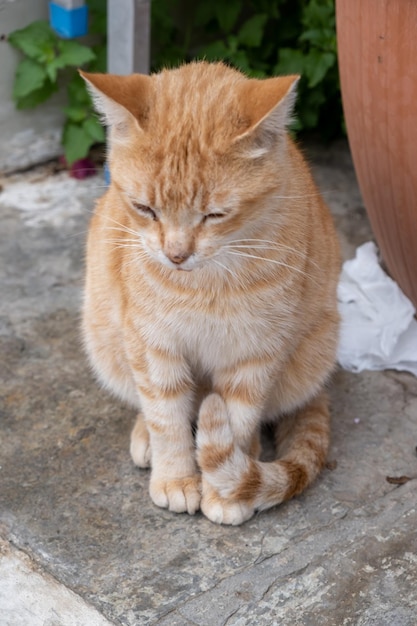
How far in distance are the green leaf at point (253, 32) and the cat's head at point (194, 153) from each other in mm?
2228

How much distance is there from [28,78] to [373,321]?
1.85m

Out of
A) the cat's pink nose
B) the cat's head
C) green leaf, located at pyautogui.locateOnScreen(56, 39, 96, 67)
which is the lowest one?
green leaf, located at pyautogui.locateOnScreen(56, 39, 96, 67)

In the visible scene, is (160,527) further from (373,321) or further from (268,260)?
(373,321)

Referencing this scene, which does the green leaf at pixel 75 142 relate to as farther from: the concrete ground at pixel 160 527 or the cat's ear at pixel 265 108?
the cat's ear at pixel 265 108

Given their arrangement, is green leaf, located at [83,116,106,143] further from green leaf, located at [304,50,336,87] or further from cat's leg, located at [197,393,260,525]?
cat's leg, located at [197,393,260,525]

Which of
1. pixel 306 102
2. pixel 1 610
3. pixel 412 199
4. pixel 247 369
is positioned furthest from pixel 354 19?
pixel 1 610

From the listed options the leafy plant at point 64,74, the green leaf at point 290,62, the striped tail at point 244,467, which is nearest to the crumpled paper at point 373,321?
the striped tail at point 244,467

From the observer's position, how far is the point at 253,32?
4.52 m

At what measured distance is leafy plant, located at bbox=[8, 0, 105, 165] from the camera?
13.7ft

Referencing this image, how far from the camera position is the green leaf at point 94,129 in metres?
4.32

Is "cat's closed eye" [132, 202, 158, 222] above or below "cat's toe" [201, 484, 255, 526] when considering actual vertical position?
above

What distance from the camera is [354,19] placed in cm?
308

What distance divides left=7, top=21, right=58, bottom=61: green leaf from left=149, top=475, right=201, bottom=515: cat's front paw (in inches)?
86.7

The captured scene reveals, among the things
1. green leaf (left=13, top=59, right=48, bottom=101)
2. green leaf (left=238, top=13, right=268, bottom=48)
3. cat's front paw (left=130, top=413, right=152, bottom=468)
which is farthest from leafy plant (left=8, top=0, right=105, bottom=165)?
cat's front paw (left=130, top=413, right=152, bottom=468)
